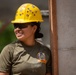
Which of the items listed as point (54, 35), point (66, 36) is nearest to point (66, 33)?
point (66, 36)

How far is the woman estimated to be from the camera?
185cm

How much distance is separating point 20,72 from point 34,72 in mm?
142

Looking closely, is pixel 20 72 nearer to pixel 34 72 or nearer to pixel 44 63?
pixel 34 72

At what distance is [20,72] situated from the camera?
1843mm

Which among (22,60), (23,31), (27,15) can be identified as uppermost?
(27,15)

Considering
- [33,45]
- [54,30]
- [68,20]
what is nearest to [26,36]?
[33,45]

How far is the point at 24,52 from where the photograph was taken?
6.22ft

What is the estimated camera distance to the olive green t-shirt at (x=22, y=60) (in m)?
1.84

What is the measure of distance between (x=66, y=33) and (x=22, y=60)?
57 cm

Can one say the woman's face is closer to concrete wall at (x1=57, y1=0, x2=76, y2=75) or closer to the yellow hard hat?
the yellow hard hat

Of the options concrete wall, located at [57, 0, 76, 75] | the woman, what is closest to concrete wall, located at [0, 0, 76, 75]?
concrete wall, located at [57, 0, 76, 75]

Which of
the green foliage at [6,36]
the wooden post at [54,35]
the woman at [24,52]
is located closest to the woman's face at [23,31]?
the woman at [24,52]

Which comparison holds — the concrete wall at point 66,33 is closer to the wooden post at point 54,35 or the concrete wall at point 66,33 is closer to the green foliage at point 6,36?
the wooden post at point 54,35

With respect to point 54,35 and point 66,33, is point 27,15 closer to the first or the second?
point 54,35
